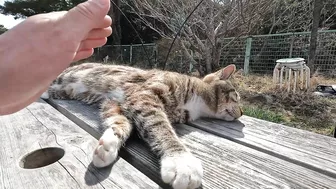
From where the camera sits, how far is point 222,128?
1.20 m

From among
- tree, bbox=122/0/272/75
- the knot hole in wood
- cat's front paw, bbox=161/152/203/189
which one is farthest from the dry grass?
the knot hole in wood

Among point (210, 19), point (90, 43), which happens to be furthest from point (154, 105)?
point (210, 19)

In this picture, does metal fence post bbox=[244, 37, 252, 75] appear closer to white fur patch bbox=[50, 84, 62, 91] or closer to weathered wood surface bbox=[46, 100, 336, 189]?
white fur patch bbox=[50, 84, 62, 91]

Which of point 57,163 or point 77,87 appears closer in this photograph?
point 57,163

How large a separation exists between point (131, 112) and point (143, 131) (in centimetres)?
18

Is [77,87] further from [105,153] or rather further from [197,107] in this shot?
[105,153]

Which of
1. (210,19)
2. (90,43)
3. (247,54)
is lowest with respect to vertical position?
(247,54)

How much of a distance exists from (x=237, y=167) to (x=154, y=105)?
0.57 m

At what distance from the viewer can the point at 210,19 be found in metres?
4.47

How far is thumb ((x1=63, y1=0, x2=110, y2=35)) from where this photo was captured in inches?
20.1

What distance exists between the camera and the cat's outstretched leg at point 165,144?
27.7 inches

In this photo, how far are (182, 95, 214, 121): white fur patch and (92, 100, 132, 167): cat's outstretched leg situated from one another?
39cm

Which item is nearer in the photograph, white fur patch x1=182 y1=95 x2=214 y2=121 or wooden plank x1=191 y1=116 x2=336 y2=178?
wooden plank x1=191 y1=116 x2=336 y2=178

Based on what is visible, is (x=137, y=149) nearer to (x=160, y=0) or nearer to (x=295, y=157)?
(x=295, y=157)
